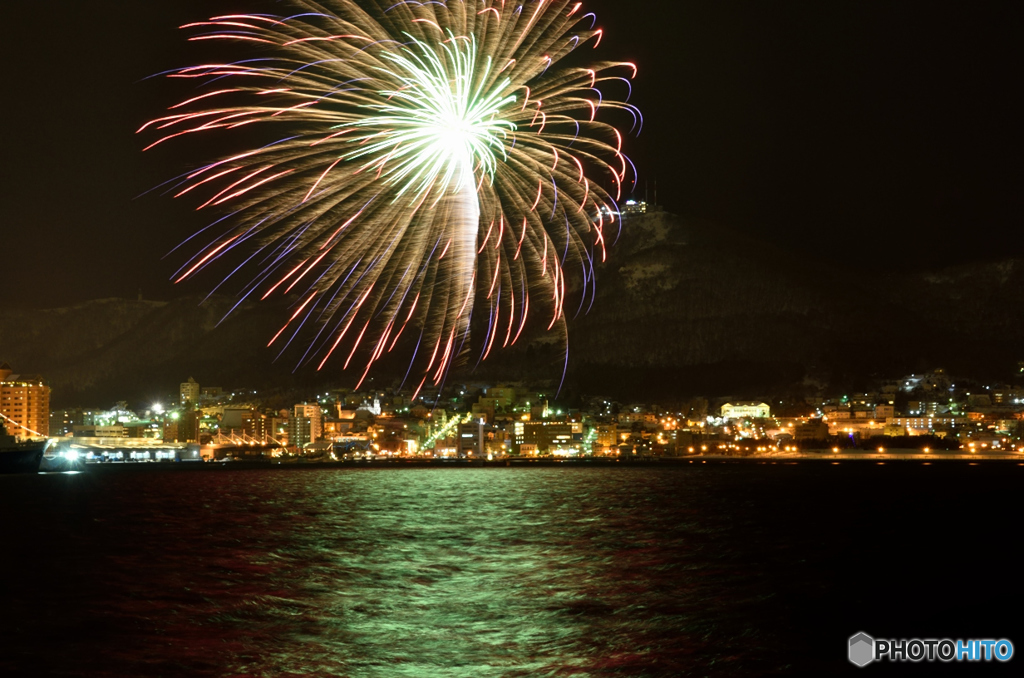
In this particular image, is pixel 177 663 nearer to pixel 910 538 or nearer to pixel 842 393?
pixel 910 538

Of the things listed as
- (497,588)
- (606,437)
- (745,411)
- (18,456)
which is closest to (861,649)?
(497,588)

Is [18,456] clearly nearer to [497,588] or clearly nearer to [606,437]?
[606,437]

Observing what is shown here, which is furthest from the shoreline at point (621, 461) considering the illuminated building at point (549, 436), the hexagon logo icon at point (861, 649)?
the hexagon logo icon at point (861, 649)

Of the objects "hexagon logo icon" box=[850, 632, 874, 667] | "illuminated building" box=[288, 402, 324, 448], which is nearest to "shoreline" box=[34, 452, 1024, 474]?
"illuminated building" box=[288, 402, 324, 448]

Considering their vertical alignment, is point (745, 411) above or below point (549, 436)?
above

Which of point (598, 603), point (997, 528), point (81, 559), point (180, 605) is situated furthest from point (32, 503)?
point (997, 528)

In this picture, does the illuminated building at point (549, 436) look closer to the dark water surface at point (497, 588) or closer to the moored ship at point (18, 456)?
the moored ship at point (18, 456)
